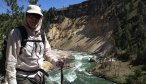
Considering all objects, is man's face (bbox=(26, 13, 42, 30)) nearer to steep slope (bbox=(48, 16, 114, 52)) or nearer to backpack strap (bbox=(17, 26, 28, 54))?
backpack strap (bbox=(17, 26, 28, 54))

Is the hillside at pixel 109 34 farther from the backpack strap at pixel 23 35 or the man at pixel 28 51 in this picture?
the backpack strap at pixel 23 35

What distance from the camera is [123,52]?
317 ft

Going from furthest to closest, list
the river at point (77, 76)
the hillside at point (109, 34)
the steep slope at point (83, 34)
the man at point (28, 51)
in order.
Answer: the steep slope at point (83, 34) → the hillside at point (109, 34) → the river at point (77, 76) → the man at point (28, 51)

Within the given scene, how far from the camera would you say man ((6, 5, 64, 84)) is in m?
6.57

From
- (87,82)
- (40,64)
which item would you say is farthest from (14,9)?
(87,82)

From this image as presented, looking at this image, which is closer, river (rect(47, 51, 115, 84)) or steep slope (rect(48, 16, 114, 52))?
river (rect(47, 51, 115, 84))

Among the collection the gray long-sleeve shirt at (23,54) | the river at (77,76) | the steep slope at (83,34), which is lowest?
the river at (77,76)

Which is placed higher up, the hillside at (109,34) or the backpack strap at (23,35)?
the backpack strap at (23,35)

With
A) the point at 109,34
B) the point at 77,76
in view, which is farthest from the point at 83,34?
the point at 77,76

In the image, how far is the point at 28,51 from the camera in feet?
22.2

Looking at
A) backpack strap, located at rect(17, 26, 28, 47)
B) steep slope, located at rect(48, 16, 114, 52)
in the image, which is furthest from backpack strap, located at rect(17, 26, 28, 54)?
steep slope, located at rect(48, 16, 114, 52)

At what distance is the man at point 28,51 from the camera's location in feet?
21.6

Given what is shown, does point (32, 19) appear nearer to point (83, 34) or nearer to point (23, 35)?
point (23, 35)

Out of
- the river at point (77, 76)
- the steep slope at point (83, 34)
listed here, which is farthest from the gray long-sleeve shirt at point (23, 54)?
the steep slope at point (83, 34)
